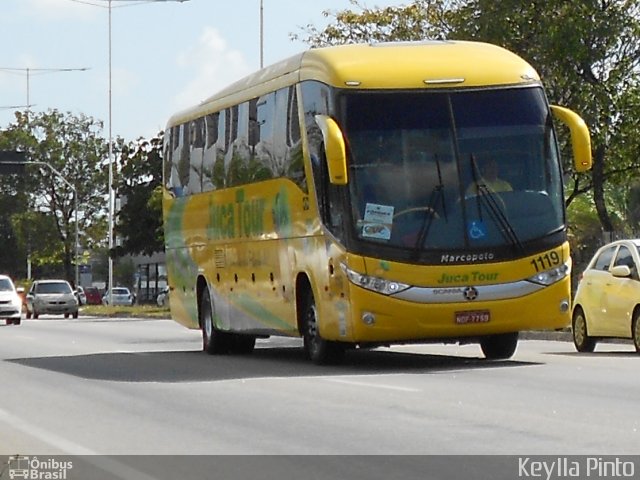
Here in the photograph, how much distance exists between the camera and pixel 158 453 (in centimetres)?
1221

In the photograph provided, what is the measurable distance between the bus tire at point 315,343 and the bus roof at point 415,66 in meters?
2.78

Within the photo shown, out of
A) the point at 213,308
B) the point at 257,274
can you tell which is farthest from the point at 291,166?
the point at 213,308

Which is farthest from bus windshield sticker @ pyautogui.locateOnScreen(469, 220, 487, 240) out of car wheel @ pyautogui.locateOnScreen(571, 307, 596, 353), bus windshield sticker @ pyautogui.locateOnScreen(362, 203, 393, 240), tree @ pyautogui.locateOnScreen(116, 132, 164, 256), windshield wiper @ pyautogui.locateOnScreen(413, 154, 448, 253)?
tree @ pyautogui.locateOnScreen(116, 132, 164, 256)

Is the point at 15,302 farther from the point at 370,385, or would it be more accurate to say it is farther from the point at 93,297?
the point at 93,297

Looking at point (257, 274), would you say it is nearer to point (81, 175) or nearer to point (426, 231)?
point (426, 231)

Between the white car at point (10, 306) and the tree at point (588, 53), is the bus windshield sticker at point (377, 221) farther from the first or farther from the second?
the white car at point (10, 306)

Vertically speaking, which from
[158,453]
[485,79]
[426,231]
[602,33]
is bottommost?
[158,453]

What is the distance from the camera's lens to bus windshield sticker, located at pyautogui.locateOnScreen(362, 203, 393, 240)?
19891 mm

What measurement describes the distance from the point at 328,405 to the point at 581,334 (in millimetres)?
10331

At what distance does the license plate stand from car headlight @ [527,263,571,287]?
2.09 ft

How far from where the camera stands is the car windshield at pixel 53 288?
66312 millimetres

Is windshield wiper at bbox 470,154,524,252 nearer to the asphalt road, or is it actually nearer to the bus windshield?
the bus windshield

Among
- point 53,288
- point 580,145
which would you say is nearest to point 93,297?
point 53,288

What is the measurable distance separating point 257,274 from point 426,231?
4891mm
